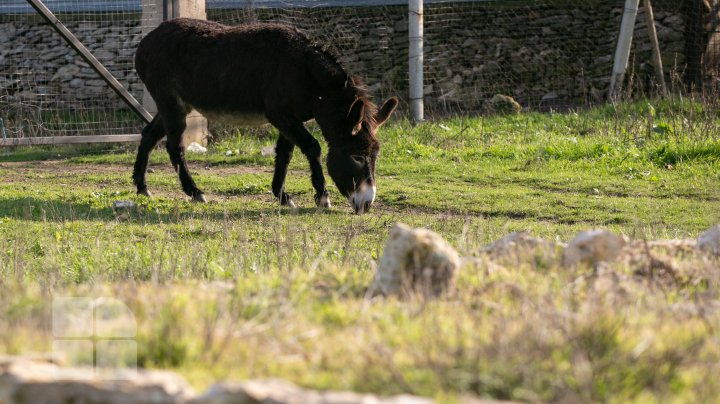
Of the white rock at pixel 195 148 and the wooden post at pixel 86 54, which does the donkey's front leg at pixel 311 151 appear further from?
the wooden post at pixel 86 54

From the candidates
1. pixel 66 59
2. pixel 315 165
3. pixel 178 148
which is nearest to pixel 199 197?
pixel 178 148

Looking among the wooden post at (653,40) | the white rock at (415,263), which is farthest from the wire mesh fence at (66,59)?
the white rock at (415,263)

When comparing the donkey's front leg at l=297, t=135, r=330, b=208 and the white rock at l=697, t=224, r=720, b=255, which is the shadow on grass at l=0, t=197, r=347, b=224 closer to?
the donkey's front leg at l=297, t=135, r=330, b=208

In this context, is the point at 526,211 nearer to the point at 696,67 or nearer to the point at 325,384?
the point at 325,384

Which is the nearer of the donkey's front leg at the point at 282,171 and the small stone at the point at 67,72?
the donkey's front leg at the point at 282,171

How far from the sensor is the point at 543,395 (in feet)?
11.4

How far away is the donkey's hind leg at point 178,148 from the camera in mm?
10906

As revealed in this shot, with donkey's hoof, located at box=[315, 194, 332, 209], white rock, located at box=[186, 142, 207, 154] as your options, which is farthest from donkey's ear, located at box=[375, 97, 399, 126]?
white rock, located at box=[186, 142, 207, 154]

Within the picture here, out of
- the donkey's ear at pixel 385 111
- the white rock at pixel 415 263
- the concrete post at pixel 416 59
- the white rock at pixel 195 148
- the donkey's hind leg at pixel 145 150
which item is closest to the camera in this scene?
the white rock at pixel 415 263

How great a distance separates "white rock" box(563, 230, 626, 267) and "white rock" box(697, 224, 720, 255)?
27.0 inches

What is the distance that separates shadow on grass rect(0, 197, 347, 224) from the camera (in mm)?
9359

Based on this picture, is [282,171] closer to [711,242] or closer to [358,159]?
[358,159]

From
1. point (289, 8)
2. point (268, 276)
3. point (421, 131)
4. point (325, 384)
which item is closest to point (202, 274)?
point (268, 276)

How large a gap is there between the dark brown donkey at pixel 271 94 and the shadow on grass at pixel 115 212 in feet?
1.70
